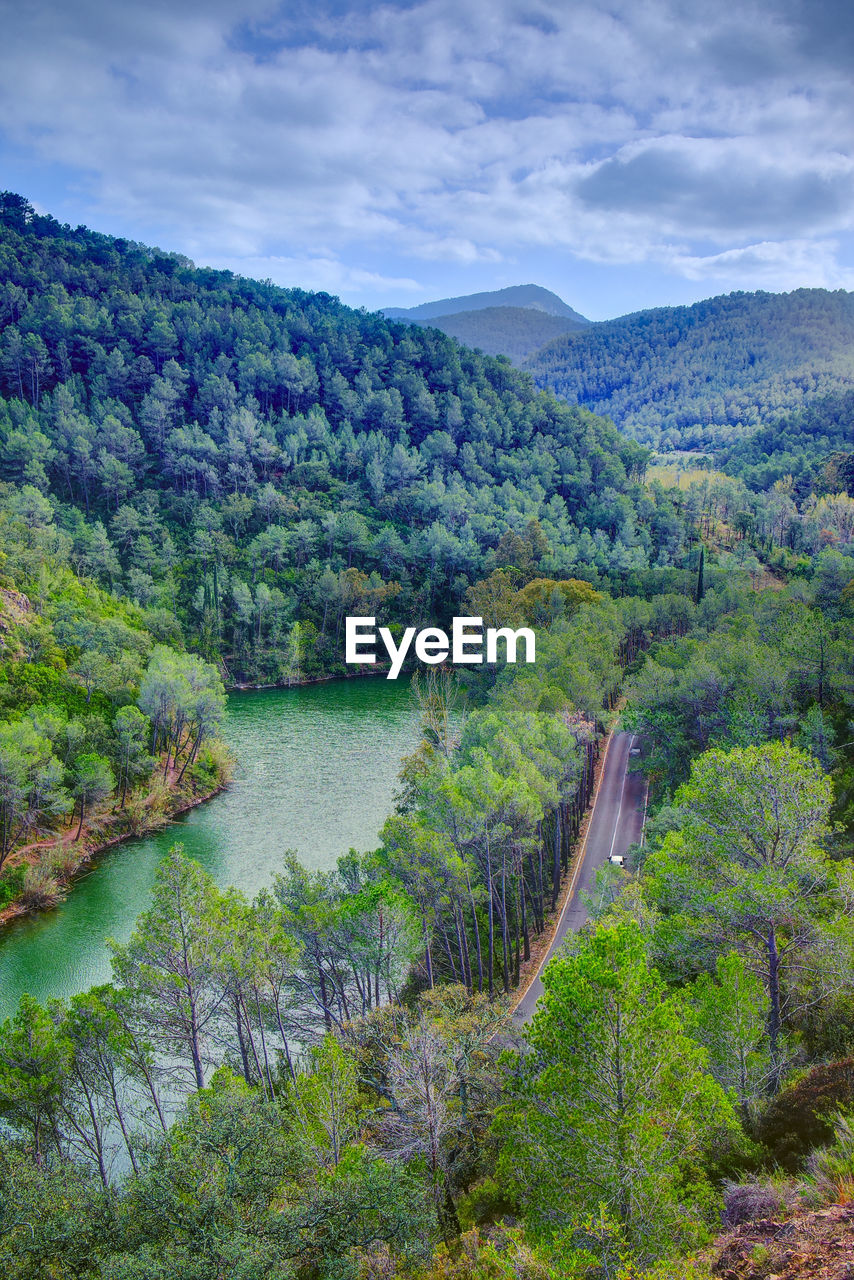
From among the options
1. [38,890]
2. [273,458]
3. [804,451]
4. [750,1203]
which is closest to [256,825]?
[38,890]

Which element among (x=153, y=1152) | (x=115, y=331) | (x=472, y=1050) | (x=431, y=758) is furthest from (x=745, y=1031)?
(x=115, y=331)

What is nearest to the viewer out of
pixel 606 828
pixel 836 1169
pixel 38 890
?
pixel 836 1169

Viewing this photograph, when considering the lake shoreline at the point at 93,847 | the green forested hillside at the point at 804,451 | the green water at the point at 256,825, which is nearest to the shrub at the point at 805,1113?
the green water at the point at 256,825

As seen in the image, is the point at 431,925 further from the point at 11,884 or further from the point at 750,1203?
the point at 11,884

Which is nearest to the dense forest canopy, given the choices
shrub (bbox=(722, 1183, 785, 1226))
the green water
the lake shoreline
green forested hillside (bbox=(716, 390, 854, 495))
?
shrub (bbox=(722, 1183, 785, 1226))

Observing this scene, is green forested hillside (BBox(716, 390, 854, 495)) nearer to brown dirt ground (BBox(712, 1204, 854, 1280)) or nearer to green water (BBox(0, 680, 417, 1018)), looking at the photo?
green water (BBox(0, 680, 417, 1018))

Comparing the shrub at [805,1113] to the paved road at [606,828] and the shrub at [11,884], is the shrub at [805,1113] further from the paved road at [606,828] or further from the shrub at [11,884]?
the shrub at [11,884]

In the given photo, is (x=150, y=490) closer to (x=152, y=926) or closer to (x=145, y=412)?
(x=145, y=412)
